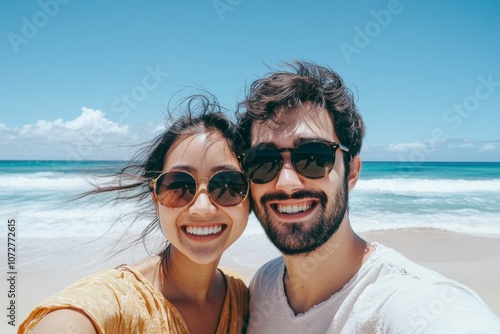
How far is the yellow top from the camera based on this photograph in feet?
6.22

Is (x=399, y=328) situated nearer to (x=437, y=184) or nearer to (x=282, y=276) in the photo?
(x=282, y=276)

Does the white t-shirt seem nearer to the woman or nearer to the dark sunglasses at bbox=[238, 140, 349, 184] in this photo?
the woman

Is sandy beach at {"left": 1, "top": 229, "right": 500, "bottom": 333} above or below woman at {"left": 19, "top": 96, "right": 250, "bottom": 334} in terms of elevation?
below

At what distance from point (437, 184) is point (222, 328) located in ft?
94.6

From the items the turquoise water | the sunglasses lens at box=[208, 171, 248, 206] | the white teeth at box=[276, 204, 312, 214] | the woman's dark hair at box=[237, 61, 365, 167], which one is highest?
the woman's dark hair at box=[237, 61, 365, 167]

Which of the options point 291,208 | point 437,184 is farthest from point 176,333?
point 437,184

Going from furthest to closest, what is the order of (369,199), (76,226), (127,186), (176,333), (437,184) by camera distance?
(437,184) → (369,199) → (76,226) → (127,186) → (176,333)

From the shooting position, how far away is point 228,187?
8.82 ft

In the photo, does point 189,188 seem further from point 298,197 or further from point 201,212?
point 298,197

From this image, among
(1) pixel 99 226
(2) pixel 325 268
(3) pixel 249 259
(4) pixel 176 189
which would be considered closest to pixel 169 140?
(4) pixel 176 189

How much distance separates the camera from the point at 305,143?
2.76 m

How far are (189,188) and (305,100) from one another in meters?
1.09

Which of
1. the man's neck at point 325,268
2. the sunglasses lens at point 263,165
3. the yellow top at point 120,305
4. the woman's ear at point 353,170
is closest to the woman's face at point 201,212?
the sunglasses lens at point 263,165

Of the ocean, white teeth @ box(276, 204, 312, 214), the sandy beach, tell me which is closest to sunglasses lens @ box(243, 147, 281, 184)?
white teeth @ box(276, 204, 312, 214)
